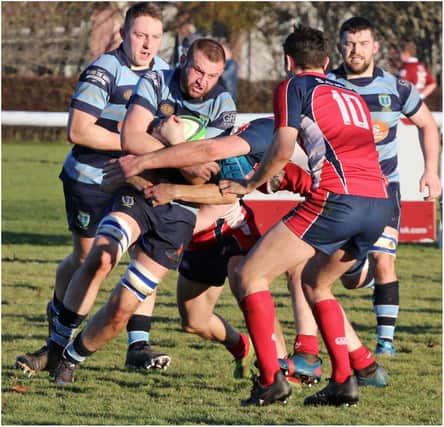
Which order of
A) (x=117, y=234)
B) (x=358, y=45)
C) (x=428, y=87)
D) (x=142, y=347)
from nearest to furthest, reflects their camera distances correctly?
(x=117, y=234), (x=142, y=347), (x=358, y=45), (x=428, y=87)

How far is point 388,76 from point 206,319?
7.82 ft

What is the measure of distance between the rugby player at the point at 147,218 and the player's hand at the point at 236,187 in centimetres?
71

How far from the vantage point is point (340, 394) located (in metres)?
6.02

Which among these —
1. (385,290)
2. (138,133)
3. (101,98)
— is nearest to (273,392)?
(138,133)

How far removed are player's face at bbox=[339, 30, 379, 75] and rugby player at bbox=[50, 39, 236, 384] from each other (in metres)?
1.63

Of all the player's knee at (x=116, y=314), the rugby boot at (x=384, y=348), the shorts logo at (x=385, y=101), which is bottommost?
the rugby boot at (x=384, y=348)

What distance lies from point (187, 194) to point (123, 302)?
0.76 metres

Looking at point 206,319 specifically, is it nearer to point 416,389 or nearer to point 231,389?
point 231,389

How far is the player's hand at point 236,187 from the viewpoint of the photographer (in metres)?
5.70

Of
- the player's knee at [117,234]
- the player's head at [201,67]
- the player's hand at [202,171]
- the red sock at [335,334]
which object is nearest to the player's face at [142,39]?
the player's head at [201,67]

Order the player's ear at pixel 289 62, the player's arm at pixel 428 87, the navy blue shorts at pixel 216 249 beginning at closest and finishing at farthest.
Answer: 1. the player's ear at pixel 289 62
2. the navy blue shorts at pixel 216 249
3. the player's arm at pixel 428 87

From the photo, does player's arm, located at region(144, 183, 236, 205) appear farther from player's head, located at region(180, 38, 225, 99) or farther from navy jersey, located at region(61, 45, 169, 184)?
navy jersey, located at region(61, 45, 169, 184)

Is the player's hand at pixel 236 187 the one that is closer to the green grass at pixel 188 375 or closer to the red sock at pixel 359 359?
the green grass at pixel 188 375

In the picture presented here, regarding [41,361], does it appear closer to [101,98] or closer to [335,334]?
[101,98]
